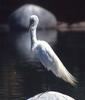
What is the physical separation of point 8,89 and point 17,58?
16.5 feet

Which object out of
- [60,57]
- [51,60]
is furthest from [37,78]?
[51,60]

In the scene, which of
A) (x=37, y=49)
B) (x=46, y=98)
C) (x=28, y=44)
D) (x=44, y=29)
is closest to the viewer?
(x=46, y=98)

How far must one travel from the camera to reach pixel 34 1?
27.8 metres

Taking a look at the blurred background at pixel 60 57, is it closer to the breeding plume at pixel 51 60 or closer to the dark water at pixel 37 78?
the dark water at pixel 37 78

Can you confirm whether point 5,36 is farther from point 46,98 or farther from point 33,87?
point 46,98

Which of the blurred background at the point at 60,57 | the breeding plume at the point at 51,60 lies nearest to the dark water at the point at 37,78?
the blurred background at the point at 60,57

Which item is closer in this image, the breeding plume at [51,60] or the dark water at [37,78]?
the breeding plume at [51,60]

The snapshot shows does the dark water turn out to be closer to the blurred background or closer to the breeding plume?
the blurred background

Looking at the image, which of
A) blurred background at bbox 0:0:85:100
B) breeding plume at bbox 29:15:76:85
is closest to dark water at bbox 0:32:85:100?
blurred background at bbox 0:0:85:100

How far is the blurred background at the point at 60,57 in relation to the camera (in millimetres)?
12248

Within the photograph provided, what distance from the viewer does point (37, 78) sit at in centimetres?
1395

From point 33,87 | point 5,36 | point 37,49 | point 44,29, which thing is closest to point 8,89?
point 33,87

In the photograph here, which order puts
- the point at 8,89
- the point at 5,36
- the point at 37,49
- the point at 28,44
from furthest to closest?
the point at 5,36 < the point at 28,44 < the point at 8,89 < the point at 37,49

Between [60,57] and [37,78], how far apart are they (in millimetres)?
3587
